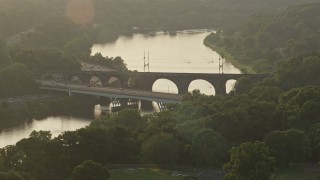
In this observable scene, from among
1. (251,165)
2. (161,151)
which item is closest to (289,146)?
(161,151)

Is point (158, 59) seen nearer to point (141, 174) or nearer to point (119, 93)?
point (119, 93)

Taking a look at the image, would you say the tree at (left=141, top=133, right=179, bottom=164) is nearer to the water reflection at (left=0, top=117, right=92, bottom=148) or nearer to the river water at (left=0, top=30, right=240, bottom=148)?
the river water at (left=0, top=30, right=240, bottom=148)

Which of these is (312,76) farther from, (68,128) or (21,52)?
(21,52)

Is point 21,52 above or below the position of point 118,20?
below

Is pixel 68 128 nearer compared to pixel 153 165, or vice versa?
pixel 153 165

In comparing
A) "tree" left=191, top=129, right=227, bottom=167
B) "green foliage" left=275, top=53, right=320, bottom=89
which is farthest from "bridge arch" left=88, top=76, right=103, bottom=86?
"tree" left=191, top=129, right=227, bottom=167

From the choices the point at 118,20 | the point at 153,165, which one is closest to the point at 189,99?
the point at 153,165

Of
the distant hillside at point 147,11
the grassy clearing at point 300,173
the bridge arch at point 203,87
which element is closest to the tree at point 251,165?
the grassy clearing at point 300,173

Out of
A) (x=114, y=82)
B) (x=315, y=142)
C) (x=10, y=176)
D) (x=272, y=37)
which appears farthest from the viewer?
(x=272, y=37)
